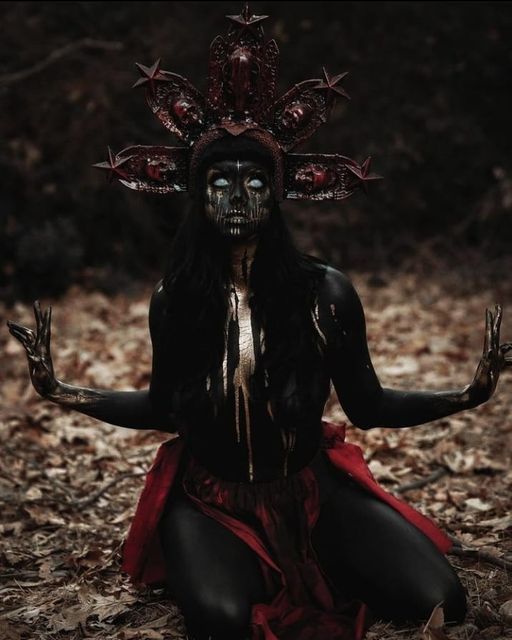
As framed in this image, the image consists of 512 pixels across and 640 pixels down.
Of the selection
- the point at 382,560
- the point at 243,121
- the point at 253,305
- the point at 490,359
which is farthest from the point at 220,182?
the point at 382,560

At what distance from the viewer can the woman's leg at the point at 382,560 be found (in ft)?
9.42

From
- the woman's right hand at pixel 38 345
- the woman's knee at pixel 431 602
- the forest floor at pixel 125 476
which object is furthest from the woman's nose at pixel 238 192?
the forest floor at pixel 125 476

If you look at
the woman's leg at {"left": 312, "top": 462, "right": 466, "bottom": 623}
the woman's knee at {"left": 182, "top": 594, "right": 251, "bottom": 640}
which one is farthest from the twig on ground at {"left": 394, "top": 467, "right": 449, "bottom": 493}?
the woman's knee at {"left": 182, "top": 594, "right": 251, "bottom": 640}

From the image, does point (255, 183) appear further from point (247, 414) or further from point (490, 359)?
point (490, 359)

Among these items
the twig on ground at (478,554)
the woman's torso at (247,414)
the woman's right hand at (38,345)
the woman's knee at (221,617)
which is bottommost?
the twig on ground at (478,554)

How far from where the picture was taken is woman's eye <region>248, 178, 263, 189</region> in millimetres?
2812

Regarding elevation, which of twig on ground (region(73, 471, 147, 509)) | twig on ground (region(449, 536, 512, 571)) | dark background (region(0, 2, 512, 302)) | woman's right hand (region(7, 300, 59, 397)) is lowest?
twig on ground (region(449, 536, 512, 571))

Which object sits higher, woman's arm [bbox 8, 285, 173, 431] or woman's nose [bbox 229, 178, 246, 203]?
woman's nose [bbox 229, 178, 246, 203]

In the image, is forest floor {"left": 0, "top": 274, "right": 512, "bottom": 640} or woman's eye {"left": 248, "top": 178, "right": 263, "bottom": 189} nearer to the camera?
woman's eye {"left": 248, "top": 178, "right": 263, "bottom": 189}

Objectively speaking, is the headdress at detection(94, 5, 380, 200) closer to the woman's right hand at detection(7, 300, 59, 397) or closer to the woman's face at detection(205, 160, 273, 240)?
the woman's face at detection(205, 160, 273, 240)

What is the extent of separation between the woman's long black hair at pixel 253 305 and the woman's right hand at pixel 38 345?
0.40m

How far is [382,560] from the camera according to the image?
292 cm

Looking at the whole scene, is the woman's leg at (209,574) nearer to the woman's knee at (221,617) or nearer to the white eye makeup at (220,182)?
the woman's knee at (221,617)

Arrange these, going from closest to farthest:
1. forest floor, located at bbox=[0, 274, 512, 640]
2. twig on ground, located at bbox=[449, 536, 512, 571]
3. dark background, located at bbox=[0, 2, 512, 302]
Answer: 1. forest floor, located at bbox=[0, 274, 512, 640]
2. twig on ground, located at bbox=[449, 536, 512, 571]
3. dark background, located at bbox=[0, 2, 512, 302]
